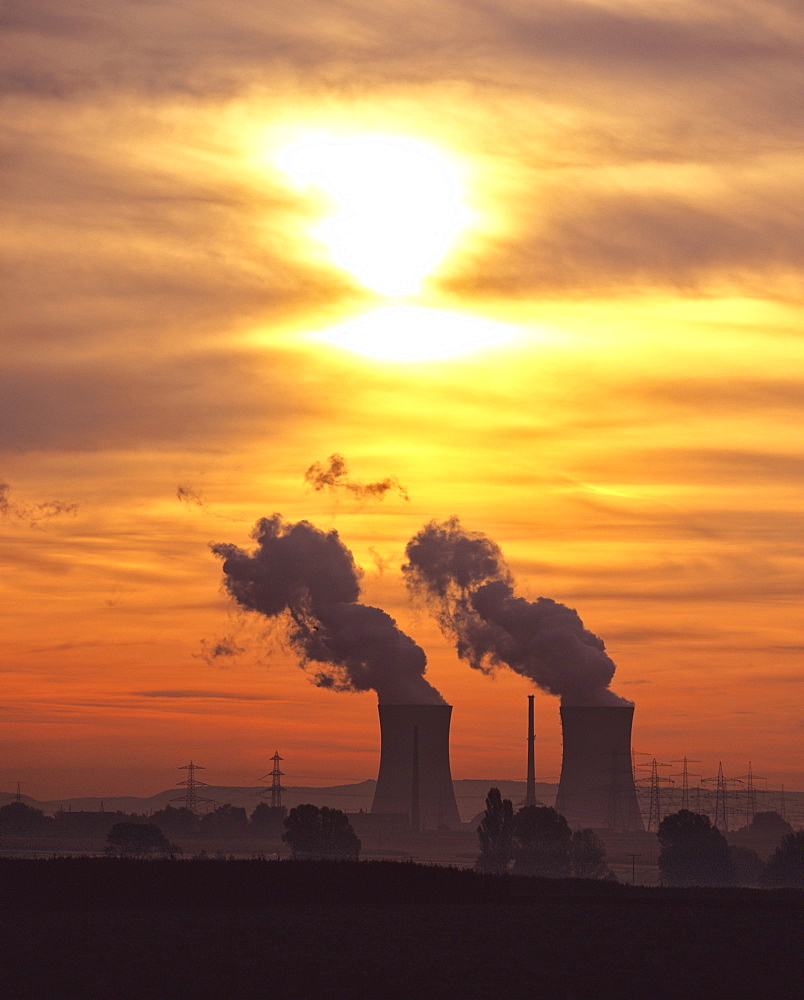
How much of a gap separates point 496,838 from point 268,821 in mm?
64259

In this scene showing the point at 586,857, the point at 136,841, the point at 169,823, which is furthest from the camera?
the point at 169,823

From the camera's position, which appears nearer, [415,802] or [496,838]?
[496,838]

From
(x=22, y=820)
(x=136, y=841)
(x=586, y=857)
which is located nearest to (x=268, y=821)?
(x=22, y=820)

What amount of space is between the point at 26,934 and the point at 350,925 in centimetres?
744

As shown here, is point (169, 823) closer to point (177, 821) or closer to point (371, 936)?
point (177, 821)

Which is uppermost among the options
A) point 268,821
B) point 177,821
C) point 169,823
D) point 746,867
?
point 268,821

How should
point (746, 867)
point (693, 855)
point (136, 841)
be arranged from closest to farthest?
point (693, 855) → point (746, 867) → point (136, 841)

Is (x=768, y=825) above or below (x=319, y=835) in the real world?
above

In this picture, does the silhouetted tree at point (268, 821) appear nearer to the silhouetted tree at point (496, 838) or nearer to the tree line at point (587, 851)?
the tree line at point (587, 851)

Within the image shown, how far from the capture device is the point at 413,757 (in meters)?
97.0

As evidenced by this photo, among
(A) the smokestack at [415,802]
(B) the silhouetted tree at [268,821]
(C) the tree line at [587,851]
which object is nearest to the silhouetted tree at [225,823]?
(B) the silhouetted tree at [268,821]

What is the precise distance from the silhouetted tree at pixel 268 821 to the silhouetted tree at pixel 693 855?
6322 centimetres

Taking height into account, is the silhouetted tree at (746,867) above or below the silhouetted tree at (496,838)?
below

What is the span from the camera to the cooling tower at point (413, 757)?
89062 mm
